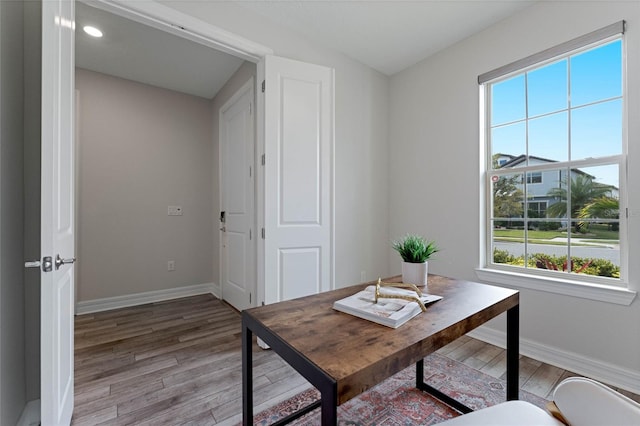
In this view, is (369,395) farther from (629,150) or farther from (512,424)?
(629,150)

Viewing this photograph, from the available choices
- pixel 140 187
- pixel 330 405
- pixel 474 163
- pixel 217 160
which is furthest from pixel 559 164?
pixel 140 187

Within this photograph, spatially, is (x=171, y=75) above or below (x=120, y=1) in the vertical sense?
above

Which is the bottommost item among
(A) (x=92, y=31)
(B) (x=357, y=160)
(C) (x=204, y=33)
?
(B) (x=357, y=160)

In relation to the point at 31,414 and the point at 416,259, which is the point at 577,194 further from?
the point at 31,414

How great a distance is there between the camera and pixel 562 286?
6.39ft

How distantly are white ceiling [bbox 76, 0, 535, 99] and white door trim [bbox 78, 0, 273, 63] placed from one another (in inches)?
11.6

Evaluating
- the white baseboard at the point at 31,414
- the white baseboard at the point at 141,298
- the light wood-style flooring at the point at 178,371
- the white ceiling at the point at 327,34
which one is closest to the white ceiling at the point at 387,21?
the white ceiling at the point at 327,34

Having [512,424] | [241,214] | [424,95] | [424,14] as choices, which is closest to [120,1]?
[241,214]

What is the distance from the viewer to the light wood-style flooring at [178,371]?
1.53 metres

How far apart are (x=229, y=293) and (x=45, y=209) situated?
2.43m

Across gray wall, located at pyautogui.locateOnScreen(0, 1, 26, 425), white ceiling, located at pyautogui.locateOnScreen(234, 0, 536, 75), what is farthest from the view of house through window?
gray wall, located at pyautogui.locateOnScreen(0, 1, 26, 425)

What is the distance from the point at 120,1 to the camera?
65.6 inches

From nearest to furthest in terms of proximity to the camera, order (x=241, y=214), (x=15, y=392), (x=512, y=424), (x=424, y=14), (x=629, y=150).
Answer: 1. (x=512, y=424)
2. (x=15, y=392)
3. (x=629, y=150)
4. (x=424, y=14)
5. (x=241, y=214)

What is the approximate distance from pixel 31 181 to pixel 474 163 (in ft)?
9.83
